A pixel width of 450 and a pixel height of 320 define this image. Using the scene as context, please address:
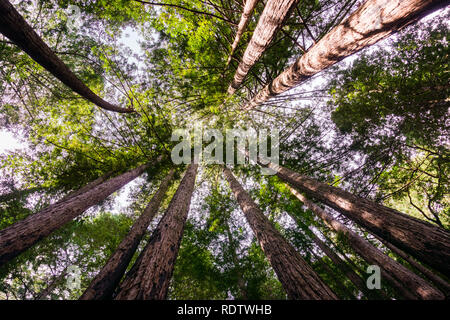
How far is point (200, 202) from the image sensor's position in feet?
30.0

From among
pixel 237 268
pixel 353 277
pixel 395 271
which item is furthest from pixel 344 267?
pixel 237 268

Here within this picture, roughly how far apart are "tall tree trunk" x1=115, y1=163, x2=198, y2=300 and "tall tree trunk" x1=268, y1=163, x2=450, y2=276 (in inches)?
127

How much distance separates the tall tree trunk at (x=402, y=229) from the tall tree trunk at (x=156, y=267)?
3215 millimetres

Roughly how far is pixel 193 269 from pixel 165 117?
7.52 m

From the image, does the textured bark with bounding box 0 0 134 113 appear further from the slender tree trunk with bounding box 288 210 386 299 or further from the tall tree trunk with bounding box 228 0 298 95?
the slender tree trunk with bounding box 288 210 386 299

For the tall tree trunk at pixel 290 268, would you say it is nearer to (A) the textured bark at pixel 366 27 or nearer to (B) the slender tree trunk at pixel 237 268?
(A) the textured bark at pixel 366 27

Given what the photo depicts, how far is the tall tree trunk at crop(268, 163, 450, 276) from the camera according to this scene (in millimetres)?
1908

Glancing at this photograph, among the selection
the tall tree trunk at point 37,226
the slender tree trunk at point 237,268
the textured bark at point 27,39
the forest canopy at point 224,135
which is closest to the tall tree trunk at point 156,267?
the forest canopy at point 224,135

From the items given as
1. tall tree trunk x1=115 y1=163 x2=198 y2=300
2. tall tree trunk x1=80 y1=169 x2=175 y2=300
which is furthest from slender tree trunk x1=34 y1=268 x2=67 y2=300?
tall tree trunk x1=115 y1=163 x2=198 y2=300

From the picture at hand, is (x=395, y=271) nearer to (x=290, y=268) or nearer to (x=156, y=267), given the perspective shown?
(x=290, y=268)

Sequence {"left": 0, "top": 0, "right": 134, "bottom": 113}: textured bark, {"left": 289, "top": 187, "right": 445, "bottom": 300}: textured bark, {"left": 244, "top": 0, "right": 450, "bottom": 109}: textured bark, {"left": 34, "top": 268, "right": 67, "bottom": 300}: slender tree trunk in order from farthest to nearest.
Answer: {"left": 34, "top": 268, "right": 67, "bottom": 300}: slender tree trunk → {"left": 289, "top": 187, "right": 445, "bottom": 300}: textured bark → {"left": 0, "top": 0, "right": 134, "bottom": 113}: textured bark → {"left": 244, "top": 0, "right": 450, "bottom": 109}: textured bark

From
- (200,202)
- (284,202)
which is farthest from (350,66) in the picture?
(200,202)

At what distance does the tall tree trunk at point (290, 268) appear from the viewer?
→ 6.23 feet

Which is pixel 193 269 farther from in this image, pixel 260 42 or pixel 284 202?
pixel 260 42
